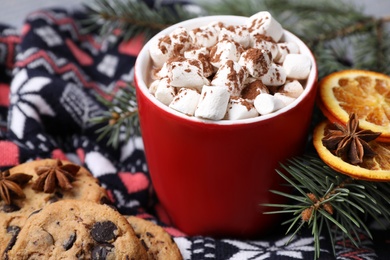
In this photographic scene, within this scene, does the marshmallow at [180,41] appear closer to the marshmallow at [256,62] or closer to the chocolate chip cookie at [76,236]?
the marshmallow at [256,62]

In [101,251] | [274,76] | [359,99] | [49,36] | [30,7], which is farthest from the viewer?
[30,7]

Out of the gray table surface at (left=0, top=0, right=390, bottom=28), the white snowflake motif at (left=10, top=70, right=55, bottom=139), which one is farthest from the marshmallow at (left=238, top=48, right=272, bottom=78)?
the gray table surface at (left=0, top=0, right=390, bottom=28)

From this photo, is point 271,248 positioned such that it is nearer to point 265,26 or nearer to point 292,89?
point 292,89

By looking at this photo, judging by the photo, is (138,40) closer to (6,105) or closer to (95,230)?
(6,105)

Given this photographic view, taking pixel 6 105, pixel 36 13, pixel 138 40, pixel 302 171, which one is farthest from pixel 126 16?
pixel 302 171

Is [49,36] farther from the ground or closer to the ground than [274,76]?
closer to the ground

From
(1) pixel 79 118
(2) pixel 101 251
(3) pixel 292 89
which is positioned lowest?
(1) pixel 79 118

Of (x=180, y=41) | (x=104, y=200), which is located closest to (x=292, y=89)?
(x=180, y=41)

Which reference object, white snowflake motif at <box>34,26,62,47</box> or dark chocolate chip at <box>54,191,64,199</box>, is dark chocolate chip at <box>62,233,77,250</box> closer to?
dark chocolate chip at <box>54,191,64,199</box>
